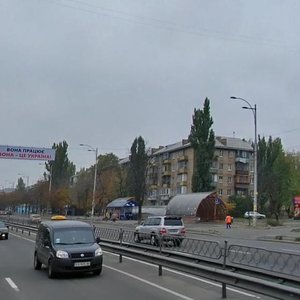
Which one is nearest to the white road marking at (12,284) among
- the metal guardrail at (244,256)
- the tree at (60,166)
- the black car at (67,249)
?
the black car at (67,249)

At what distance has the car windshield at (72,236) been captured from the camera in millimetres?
15503

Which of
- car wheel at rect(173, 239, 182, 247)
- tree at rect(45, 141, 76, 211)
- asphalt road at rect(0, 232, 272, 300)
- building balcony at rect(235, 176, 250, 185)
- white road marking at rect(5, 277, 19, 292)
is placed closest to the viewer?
asphalt road at rect(0, 232, 272, 300)

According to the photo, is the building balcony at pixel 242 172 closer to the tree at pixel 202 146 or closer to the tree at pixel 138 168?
the tree at pixel 138 168

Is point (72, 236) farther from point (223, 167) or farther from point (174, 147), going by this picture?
point (174, 147)

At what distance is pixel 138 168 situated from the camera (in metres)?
87.4

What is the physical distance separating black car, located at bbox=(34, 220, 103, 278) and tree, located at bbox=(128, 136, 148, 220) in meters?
64.2

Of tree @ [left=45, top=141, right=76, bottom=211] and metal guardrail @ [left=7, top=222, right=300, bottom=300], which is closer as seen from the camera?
metal guardrail @ [left=7, top=222, right=300, bottom=300]

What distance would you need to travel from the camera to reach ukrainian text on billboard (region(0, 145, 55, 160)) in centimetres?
4344

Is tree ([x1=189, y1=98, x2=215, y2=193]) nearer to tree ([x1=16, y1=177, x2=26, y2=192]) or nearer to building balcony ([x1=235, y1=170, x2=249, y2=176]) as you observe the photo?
building balcony ([x1=235, y1=170, x2=249, y2=176])

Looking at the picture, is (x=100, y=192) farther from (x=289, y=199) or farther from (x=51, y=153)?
(x=51, y=153)

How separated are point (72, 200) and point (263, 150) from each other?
137ft

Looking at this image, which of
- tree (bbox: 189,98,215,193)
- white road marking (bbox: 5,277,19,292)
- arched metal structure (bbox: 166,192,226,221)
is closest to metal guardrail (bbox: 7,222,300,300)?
white road marking (bbox: 5,277,19,292)

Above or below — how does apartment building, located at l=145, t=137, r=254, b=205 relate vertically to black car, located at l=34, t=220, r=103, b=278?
above

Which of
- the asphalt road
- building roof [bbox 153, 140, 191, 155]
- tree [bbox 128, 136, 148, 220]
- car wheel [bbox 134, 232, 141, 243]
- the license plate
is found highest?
building roof [bbox 153, 140, 191, 155]
